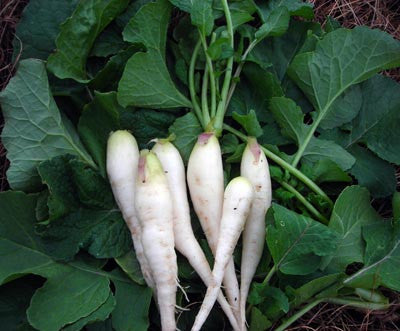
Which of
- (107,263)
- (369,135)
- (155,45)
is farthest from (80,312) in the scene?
(369,135)

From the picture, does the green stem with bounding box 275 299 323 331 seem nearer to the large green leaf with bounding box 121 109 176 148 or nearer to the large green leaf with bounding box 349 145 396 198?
the large green leaf with bounding box 349 145 396 198

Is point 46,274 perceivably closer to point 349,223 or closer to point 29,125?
point 29,125

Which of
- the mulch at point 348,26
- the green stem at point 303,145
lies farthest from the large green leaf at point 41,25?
the green stem at point 303,145

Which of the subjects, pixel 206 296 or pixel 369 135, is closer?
pixel 206 296

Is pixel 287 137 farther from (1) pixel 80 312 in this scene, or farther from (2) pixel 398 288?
(1) pixel 80 312

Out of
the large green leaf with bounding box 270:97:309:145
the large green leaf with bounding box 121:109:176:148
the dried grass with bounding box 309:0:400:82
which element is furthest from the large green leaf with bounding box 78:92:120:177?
the dried grass with bounding box 309:0:400:82
